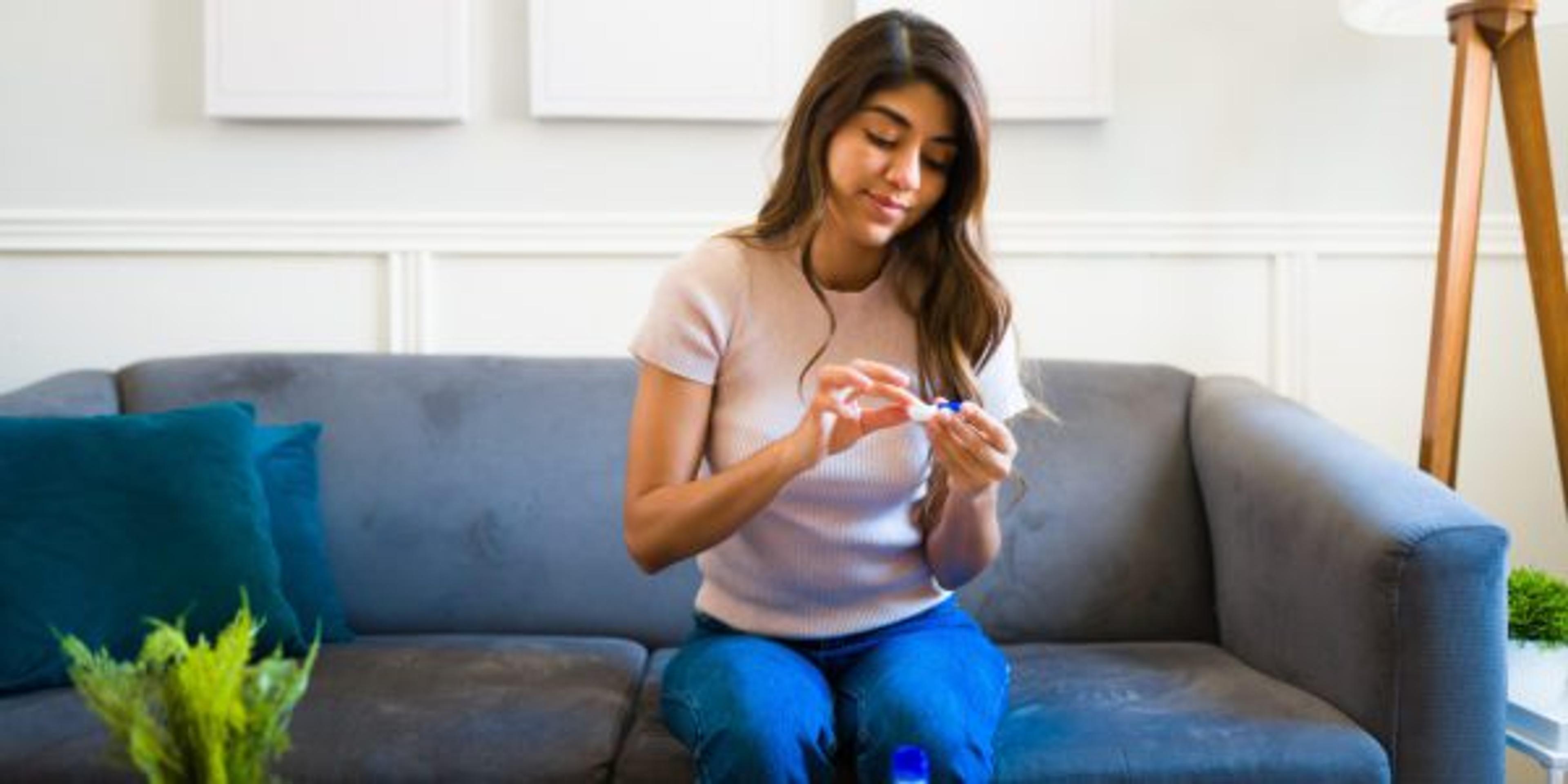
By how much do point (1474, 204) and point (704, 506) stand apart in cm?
142

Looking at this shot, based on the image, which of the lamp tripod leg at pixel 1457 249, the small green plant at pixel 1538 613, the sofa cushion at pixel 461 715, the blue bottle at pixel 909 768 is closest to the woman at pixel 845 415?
the sofa cushion at pixel 461 715

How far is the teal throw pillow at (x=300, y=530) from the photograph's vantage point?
6.61ft

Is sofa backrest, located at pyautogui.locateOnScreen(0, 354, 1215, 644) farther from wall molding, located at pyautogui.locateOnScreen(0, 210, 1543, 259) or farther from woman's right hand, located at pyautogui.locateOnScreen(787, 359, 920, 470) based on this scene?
woman's right hand, located at pyautogui.locateOnScreen(787, 359, 920, 470)

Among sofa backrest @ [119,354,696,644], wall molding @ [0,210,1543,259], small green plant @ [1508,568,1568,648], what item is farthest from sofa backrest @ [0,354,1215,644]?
small green plant @ [1508,568,1568,648]

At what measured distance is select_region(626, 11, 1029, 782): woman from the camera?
1.54 meters

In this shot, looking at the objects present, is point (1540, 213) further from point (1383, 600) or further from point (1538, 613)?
point (1383, 600)

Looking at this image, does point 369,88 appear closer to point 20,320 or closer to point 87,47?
point 87,47

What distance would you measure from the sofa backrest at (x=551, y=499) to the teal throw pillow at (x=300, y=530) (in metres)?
0.07

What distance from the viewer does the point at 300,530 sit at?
6.75 ft

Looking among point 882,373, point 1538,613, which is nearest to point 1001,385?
point 882,373

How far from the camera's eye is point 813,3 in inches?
99.7

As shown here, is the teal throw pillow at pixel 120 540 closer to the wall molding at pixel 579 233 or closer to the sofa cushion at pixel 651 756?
the sofa cushion at pixel 651 756

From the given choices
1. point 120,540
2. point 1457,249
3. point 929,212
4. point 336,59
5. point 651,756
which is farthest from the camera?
point 336,59

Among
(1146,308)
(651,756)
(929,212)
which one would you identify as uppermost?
(929,212)
